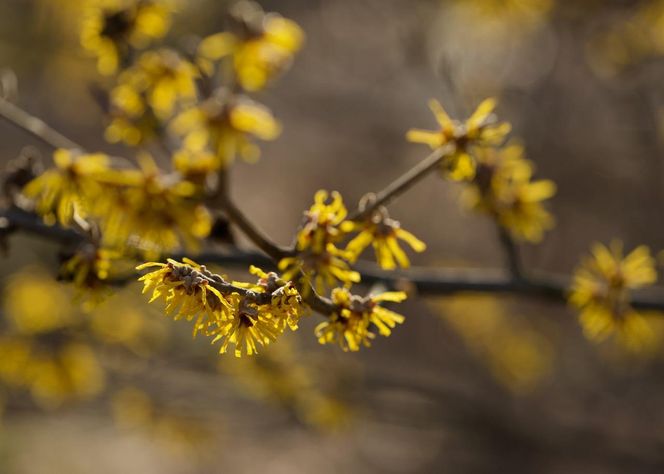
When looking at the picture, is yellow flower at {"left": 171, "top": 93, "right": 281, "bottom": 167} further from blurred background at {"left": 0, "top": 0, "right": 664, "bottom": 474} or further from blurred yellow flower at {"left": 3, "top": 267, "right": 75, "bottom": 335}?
blurred yellow flower at {"left": 3, "top": 267, "right": 75, "bottom": 335}

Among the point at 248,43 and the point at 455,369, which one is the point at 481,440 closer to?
the point at 455,369

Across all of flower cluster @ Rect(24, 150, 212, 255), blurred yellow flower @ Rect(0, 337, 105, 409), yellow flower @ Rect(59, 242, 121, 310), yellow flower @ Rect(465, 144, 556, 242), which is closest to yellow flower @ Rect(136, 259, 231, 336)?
yellow flower @ Rect(59, 242, 121, 310)

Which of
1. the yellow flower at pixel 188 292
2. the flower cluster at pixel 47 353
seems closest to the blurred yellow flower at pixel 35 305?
the flower cluster at pixel 47 353

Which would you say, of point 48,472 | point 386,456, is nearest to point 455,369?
point 386,456

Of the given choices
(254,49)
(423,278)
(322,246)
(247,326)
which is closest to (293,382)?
(423,278)

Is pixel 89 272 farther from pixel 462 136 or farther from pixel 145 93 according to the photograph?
pixel 462 136

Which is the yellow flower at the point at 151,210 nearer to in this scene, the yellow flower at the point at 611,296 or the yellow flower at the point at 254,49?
the yellow flower at the point at 254,49
